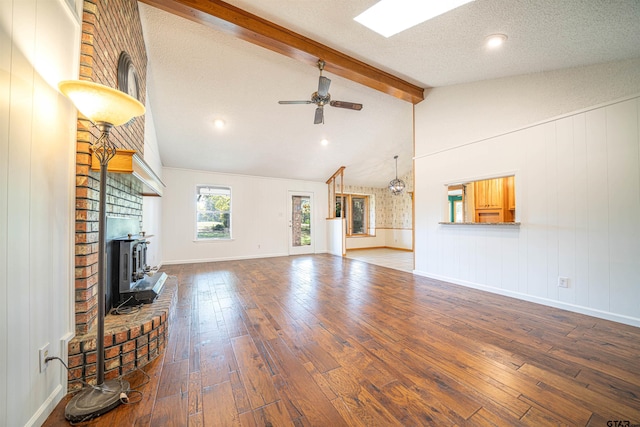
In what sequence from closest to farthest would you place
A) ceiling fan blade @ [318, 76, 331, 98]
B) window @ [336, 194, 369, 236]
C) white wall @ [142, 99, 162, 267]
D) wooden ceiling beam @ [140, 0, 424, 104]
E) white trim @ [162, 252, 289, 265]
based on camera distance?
wooden ceiling beam @ [140, 0, 424, 104]
ceiling fan blade @ [318, 76, 331, 98]
white wall @ [142, 99, 162, 267]
white trim @ [162, 252, 289, 265]
window @ [336, 194, 369, 236]

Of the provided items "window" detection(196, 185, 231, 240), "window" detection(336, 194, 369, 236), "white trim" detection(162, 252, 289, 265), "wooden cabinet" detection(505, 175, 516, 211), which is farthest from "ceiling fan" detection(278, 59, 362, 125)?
"window" detection(336, 194, 369, 236)

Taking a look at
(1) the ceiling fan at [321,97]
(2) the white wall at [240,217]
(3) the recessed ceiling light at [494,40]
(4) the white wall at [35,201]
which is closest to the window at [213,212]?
(2) the white wall at [240,217]

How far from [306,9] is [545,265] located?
3.91m

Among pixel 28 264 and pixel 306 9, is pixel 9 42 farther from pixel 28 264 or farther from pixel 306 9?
pixel 306 9

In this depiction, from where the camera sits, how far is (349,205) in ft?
28.6

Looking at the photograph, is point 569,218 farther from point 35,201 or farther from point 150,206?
point 150,206

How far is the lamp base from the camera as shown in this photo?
1.22m

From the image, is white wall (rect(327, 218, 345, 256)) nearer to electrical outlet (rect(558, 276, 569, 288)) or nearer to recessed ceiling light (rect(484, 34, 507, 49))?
electrical outlet (rect(558, 276, 569, 288))

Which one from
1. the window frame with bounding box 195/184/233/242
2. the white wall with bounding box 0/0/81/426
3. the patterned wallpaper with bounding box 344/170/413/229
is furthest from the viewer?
the patterned wallpaper with bounding box 344/170/413/229

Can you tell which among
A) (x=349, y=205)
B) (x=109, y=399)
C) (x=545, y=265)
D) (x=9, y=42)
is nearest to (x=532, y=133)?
(x=545, y=265)

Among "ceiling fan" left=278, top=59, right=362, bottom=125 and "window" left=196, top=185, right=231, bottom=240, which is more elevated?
"ceiling fan" left=278, top=59, right=362, bottom=125

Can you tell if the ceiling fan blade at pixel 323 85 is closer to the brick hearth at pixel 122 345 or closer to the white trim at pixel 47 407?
the brick hearth at pixel 122 345

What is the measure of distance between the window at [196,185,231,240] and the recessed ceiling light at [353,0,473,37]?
17.1 ft

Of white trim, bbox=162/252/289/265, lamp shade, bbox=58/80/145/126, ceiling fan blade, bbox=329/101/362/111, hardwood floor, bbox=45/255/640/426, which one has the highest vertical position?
ceiling fan blade, bbox=329/101/362/111
